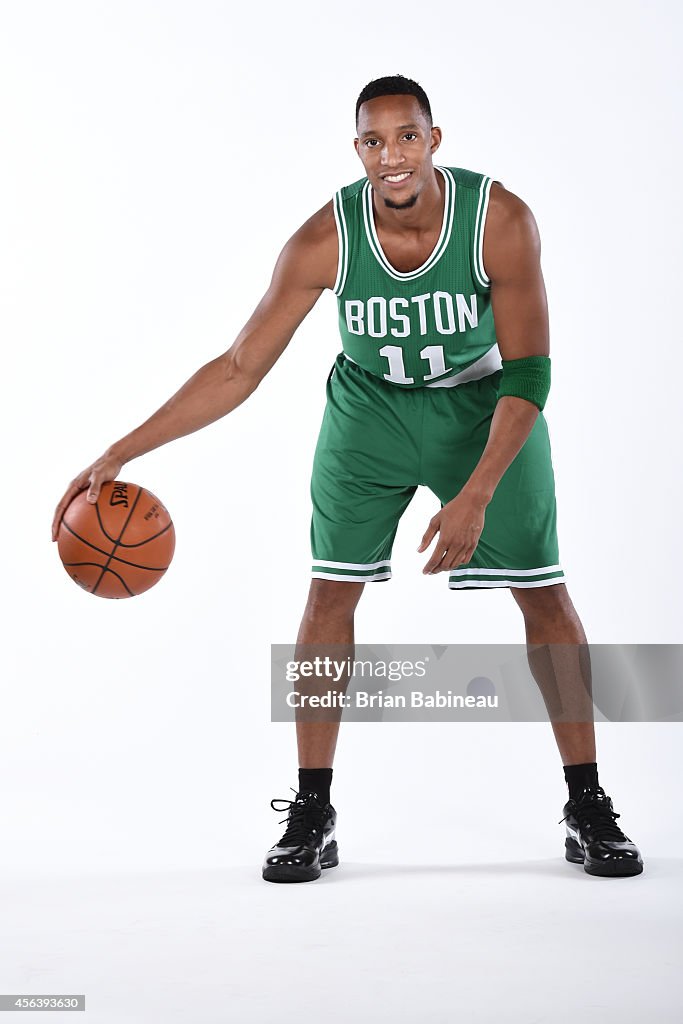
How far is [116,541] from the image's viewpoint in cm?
305

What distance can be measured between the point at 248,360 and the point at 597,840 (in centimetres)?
156

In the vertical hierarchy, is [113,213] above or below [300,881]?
above

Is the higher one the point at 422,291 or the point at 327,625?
the point at 422,291

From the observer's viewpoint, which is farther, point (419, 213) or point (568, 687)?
point (568, 687)

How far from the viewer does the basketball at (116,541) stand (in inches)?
120

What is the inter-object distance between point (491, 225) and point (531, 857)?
168 cm

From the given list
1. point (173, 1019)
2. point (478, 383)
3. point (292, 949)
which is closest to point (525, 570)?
point (478, 383)

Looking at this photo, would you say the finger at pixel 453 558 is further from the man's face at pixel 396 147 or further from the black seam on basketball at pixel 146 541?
the man's face at pixel 396 147

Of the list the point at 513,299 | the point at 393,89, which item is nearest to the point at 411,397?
the point at 513,299

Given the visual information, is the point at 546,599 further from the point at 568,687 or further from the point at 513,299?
the point at 513,299

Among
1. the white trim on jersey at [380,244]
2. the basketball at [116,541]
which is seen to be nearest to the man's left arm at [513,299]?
the white trim on jersey at [380,244]

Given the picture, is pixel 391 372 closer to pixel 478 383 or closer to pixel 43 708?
pixel 478 383

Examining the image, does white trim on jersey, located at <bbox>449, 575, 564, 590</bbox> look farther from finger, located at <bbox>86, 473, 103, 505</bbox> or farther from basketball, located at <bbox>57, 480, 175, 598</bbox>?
finger, located at <bbox>86, 473, 103, 505</bbox>

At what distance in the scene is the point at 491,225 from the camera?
3.11 meters
